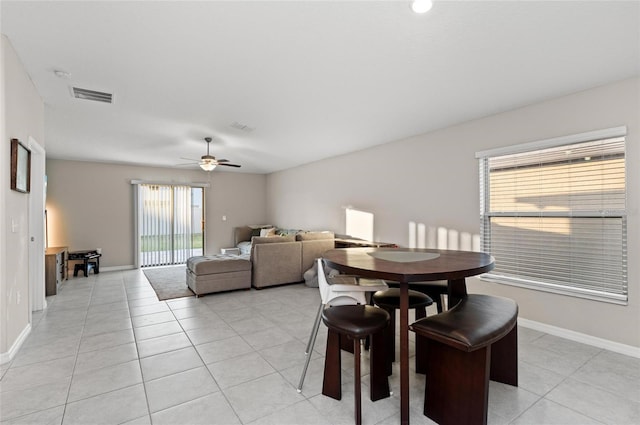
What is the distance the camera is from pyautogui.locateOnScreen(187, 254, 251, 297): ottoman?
464cm

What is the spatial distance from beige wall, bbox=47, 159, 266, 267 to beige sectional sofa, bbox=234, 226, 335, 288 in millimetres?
3691

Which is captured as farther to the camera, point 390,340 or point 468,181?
point 468,181

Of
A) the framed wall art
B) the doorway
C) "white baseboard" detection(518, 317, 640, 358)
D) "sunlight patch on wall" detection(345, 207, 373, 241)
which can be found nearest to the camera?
the framed wall art

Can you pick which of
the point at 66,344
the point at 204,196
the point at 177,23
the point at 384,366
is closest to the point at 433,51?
the point at 177,23

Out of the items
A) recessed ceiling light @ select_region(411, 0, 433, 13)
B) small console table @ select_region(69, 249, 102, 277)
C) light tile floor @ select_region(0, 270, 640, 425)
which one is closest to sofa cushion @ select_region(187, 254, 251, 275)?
light tile floor @ select_region(0, 270, 640, 425)

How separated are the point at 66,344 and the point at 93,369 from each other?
2.50 ft

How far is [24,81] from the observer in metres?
2.88

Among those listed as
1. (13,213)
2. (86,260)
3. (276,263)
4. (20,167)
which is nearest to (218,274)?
(276,263)

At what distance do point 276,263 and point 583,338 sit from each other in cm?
400

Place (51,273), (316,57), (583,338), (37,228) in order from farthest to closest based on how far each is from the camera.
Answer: (51,273) < (37,228) < (583,338) < (316,57)

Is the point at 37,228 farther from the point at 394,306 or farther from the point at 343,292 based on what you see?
the point at 394,306

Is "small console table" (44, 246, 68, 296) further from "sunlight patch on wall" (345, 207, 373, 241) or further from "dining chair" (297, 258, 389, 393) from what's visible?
"sunlight patch on wall" (345, 207, 373, 241)

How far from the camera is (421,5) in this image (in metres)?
1.93

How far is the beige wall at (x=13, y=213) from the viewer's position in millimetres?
2455
